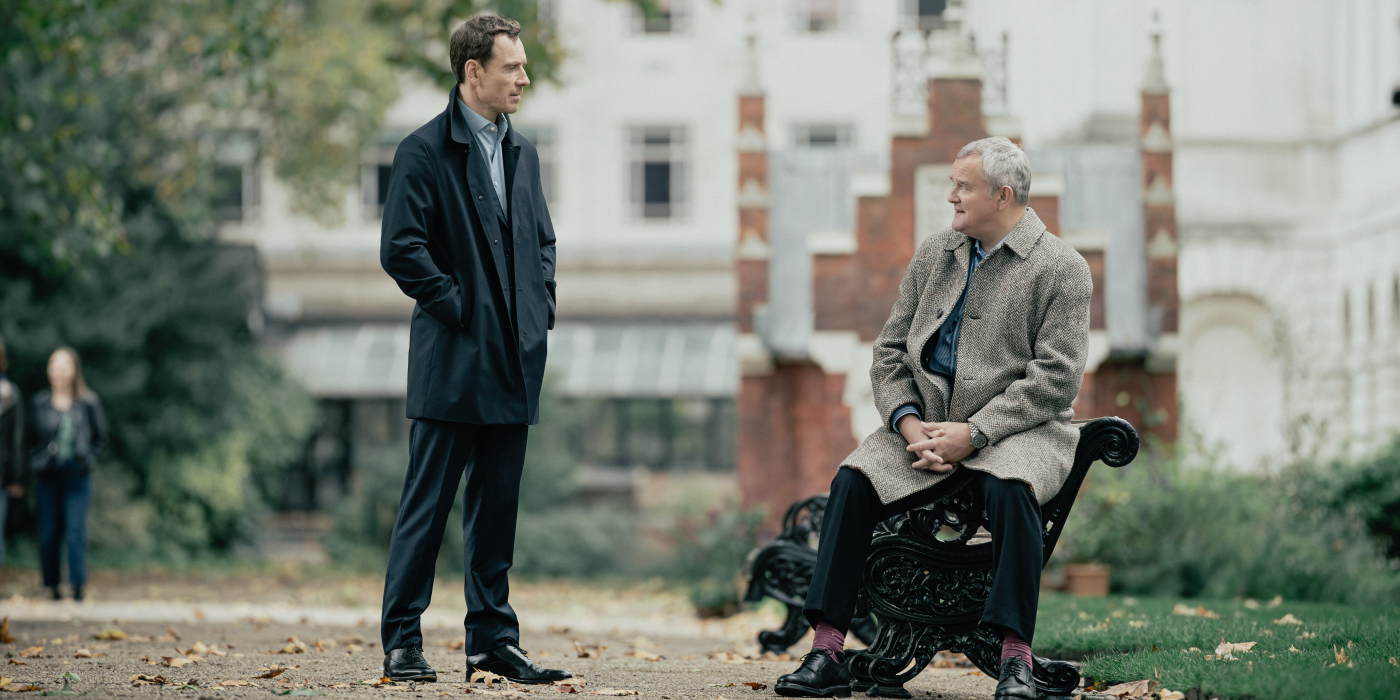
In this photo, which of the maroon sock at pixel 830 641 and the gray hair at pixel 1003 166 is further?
the gray hair at pixel 1003 166

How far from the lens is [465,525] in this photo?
4883 mm

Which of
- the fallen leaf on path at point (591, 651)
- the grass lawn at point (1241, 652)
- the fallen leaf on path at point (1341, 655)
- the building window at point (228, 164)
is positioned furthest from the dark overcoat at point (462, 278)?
the building window at point (228, 164)

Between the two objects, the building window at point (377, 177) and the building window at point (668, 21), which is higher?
the building window at point (668, 21)

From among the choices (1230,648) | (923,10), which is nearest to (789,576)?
(1230,648)

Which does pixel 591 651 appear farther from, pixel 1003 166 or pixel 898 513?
pixel 1003 166

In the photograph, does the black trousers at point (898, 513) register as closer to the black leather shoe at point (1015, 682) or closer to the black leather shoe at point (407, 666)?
the black leather shoe at point (1015, 682)

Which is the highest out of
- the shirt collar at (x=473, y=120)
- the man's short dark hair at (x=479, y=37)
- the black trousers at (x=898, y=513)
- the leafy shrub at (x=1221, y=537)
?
the man's short dark hair at (x=479, y=37)

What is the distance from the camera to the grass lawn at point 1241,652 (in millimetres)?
4059

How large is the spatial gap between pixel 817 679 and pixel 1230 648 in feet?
5.63

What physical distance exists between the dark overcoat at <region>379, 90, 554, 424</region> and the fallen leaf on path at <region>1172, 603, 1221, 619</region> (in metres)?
4.01

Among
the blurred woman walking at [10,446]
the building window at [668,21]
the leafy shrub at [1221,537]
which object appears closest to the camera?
the leafy shrub at [1221,537]

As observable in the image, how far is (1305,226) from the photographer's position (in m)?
19.7

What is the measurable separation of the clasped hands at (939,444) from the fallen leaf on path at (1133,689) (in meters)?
0.98

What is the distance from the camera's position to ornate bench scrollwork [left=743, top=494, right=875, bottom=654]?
270 inches
